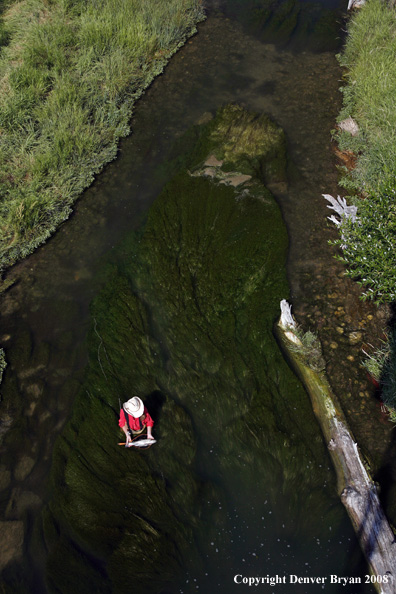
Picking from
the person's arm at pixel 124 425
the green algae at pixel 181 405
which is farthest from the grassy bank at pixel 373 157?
the person's arm at pixel 124 425

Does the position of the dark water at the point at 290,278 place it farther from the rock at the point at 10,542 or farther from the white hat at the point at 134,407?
the white hat at the point at 134,407

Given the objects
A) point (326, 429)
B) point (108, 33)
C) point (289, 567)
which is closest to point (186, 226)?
point (326, 429)

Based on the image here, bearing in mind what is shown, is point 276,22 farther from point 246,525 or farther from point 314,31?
point 246,525

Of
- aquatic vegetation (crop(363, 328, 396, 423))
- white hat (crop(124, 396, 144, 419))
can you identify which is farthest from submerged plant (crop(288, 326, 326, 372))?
white hat (crop(124, 396, 144, 419))

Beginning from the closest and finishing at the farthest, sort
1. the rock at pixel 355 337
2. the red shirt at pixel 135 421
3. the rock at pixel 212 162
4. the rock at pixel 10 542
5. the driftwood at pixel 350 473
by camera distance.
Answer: the driftwood at pixel 350 473
the rock at pixel 10 542
the red shirt at pixel 135 421
the rock at pixel 355 337
the rock at pixel 212 162

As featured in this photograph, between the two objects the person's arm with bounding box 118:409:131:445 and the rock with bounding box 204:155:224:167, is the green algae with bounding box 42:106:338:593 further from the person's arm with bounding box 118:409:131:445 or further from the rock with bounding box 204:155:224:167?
the rock with bounding box 204:155:224:167
